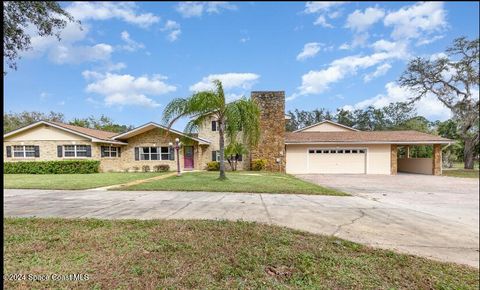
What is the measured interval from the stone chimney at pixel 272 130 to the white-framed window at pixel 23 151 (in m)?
15.9

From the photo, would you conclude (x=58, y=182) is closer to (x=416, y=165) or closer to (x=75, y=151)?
(x=75, y=151)

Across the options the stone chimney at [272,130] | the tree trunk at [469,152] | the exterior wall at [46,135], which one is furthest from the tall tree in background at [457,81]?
the exterior wall at [46,135]

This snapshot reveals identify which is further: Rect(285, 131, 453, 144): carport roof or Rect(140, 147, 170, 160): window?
Rect(140, 147, 170, 160): window

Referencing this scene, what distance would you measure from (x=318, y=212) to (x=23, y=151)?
2131 cm

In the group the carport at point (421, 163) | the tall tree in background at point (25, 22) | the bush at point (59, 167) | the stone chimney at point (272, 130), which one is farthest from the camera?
the stone chimney at point (272, 130)

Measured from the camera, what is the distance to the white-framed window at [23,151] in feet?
62.8

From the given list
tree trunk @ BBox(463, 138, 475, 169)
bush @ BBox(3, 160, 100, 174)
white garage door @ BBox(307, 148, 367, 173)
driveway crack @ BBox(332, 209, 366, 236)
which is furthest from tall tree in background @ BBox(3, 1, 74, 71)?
tree trunk @ BBox(463, 138, 475, 169)

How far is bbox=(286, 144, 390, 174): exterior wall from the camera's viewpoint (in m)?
20.4

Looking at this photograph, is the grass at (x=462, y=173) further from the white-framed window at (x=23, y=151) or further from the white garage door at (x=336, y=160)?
the white-framed window at (x=23, y=151)

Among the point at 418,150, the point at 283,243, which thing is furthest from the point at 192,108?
the point at 418,150

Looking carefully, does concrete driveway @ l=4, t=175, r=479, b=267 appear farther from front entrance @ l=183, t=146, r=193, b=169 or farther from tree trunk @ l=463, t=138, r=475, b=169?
tree trunk @ l=463, t=138, r=475, b=169

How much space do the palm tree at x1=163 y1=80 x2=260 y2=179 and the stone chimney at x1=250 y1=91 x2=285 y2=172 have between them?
25.8ft

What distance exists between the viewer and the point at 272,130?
21.2 m

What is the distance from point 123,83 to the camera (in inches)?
264
